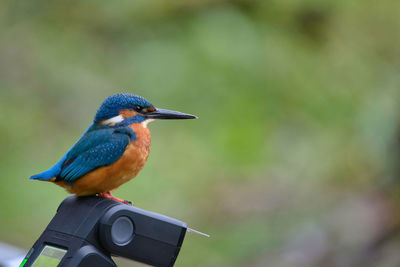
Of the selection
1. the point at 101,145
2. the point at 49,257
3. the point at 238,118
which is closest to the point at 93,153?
the point at 101,145

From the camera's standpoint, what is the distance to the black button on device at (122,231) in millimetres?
1078

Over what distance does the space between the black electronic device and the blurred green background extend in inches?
99.6

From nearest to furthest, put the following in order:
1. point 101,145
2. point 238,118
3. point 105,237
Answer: point 105,237 → point 101,145 → point 238,118

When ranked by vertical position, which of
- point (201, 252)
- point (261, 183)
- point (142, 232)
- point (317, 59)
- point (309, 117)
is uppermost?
point (317, 59)

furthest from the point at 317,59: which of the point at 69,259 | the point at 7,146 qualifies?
the point at 69,259

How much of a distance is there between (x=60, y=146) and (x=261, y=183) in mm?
1466

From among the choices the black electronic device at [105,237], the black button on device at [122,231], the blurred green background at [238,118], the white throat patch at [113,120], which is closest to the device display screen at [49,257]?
the black electronic device at [105,237]

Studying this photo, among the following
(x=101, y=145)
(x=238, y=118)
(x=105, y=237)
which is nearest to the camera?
(x=105, y=237)

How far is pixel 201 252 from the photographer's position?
388 cm

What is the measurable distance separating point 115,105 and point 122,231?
0.37 metres

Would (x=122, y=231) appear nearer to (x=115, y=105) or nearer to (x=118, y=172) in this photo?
(x=118, y=172)

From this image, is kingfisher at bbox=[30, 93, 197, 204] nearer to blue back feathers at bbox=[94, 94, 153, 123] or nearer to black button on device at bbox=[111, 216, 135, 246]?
blue back feathers at bbox=[94, 94, 153, 123]

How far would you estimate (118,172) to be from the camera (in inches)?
52.3

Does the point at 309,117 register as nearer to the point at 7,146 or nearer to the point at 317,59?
the point at 317,59
